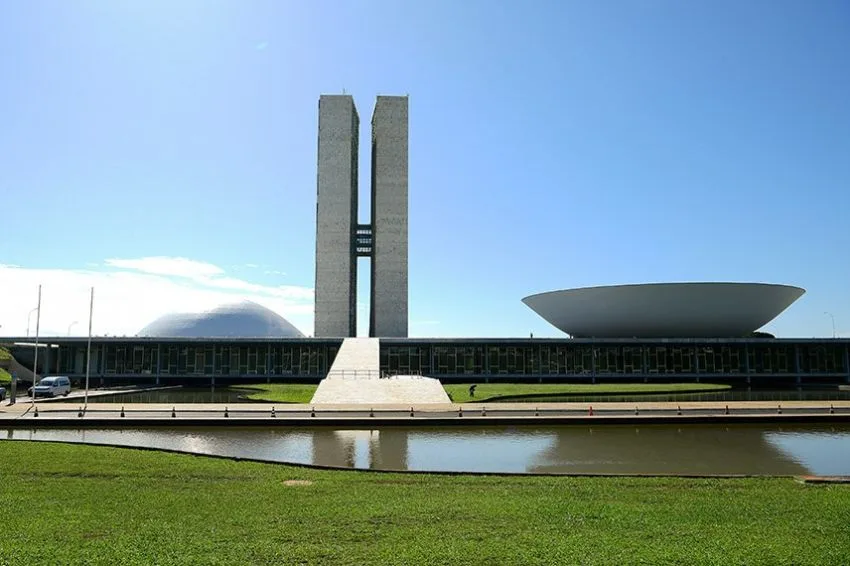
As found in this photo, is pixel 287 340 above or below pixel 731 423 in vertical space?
above

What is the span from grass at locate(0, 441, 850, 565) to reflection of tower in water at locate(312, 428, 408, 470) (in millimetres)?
2205

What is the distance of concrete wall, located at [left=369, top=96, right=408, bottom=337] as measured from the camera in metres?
75.3

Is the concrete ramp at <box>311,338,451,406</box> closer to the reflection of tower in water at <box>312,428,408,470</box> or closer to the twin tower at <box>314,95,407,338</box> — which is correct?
the reflection of tower in water at <box>312,428,408,470</box>

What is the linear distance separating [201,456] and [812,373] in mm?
59455

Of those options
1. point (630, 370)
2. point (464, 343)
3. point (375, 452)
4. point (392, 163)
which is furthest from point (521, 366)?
point (375, 452)

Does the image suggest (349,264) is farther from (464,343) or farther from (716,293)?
(716,293)

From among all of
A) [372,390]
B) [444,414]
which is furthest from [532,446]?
[372,390]

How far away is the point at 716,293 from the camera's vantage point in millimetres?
57375

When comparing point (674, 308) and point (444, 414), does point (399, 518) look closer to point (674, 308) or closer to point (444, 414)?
point (444, 414)

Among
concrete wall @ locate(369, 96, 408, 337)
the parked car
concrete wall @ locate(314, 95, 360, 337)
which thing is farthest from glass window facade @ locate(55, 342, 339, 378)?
concrete wall @ locate(369, 96, 408, 337)

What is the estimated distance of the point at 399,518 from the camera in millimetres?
9711

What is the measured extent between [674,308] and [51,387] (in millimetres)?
48279

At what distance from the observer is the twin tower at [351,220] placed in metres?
75.5

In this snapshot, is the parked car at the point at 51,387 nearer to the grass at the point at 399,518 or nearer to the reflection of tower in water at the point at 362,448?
the reflection of tower in water at the point at 362,448
